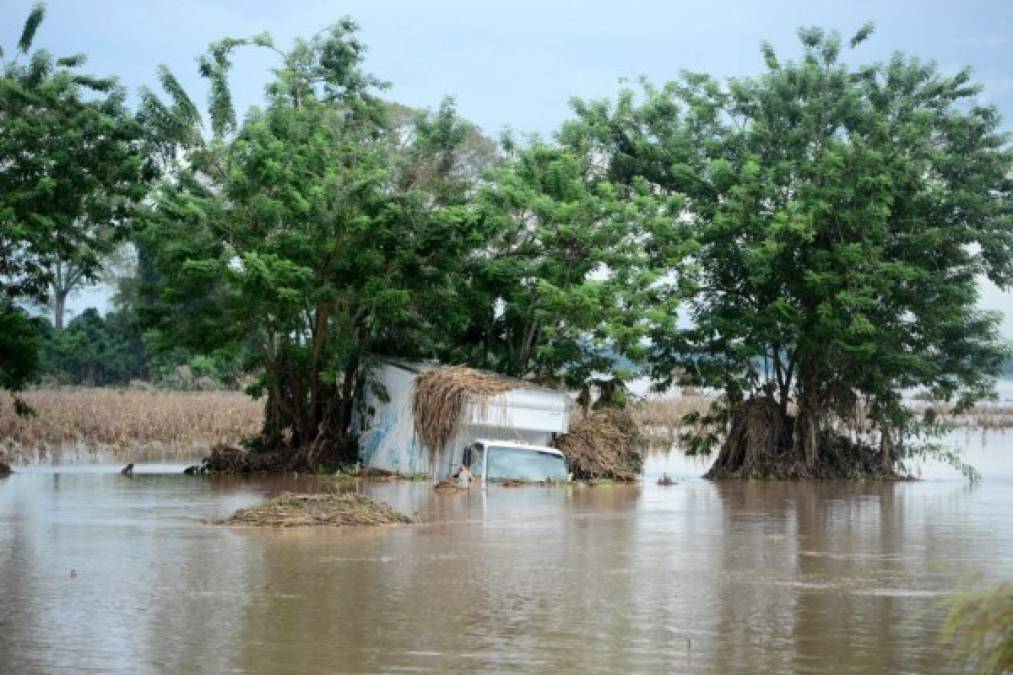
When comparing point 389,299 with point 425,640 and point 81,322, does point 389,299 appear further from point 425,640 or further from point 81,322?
point 81,322

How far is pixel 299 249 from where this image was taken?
2852 centimetres

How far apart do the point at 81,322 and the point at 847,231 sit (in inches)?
2129

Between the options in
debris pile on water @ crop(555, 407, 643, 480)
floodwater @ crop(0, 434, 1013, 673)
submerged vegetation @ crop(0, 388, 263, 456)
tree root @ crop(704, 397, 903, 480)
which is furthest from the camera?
submerged vegetation @ crop(0, 388, 263, 456)

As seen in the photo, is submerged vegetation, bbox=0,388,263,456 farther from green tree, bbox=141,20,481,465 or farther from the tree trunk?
the tree trunk

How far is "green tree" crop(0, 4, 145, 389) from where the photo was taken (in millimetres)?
29406

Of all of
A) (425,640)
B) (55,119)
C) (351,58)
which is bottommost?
(425,640)

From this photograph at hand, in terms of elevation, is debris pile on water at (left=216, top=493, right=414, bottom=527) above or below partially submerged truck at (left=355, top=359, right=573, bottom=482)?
below

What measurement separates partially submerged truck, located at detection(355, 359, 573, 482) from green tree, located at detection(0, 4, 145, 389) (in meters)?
7.06

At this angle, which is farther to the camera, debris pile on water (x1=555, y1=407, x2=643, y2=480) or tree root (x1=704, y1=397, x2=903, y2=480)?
tree root (x1=704, y1=397, x2=903, y2=480)

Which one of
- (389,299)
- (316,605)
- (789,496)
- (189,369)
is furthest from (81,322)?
(316,605)

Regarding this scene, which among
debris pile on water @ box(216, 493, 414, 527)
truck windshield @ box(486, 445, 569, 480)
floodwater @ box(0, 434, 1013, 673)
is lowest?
floodwater @ box(0, 434, 1013, 673)

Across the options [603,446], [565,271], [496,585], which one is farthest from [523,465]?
[496,585]

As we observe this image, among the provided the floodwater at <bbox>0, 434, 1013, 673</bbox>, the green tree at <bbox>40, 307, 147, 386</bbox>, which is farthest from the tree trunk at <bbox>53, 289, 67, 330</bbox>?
the floodwater at <bbox>0, 434, 1013, 673</bbox>

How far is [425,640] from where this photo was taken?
424 inches
